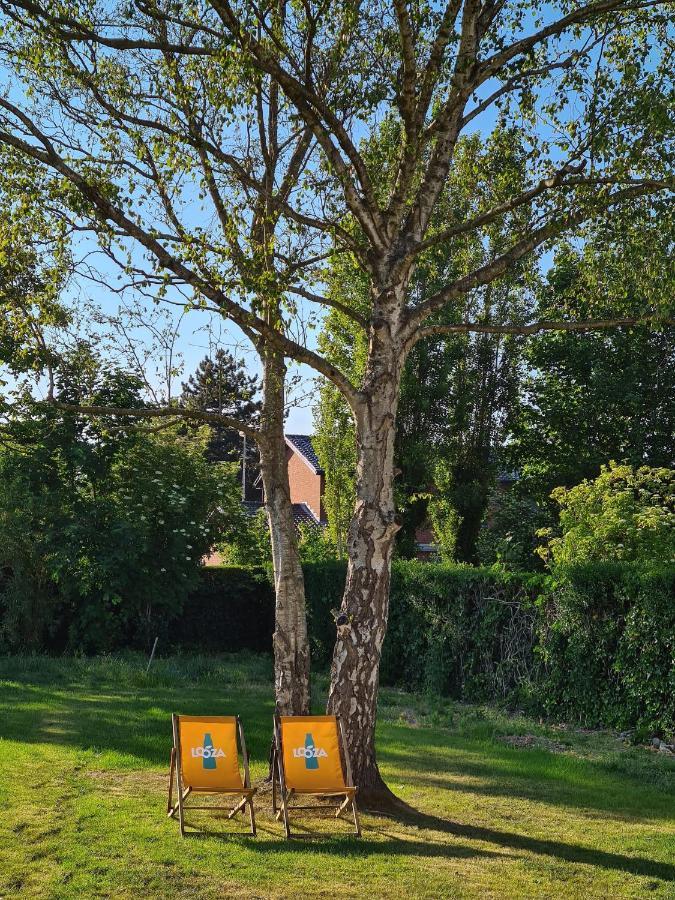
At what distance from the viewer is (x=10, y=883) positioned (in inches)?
237

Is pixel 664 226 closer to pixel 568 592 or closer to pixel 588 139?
pixel 588 139

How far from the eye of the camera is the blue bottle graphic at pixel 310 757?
25.7ft

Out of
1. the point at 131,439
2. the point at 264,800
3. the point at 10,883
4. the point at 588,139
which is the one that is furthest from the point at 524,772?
the point at 131,439

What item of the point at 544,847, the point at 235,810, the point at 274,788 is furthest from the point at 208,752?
the point at 544,847

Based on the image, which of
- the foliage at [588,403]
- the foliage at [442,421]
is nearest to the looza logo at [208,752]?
the foliage at [442,421]

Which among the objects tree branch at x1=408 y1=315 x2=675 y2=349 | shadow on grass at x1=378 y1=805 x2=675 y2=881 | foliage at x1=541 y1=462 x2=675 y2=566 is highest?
tree branch at x1=408 y1=315 x2=675 y2=349

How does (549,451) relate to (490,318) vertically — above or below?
below

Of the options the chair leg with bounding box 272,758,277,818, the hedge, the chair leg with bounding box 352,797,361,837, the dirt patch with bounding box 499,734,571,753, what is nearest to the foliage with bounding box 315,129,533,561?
the hedge

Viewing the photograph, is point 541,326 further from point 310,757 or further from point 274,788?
point 274,788

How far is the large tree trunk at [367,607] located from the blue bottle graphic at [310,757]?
1.43 feet

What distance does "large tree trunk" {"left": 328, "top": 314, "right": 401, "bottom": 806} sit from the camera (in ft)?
27.0

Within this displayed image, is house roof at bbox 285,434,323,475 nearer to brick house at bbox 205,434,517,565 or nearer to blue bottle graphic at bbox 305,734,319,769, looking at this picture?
brick house at bbox 205,434,517,565

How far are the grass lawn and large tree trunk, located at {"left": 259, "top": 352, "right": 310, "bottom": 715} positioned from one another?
1.13m

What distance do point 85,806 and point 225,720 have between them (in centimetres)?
138
